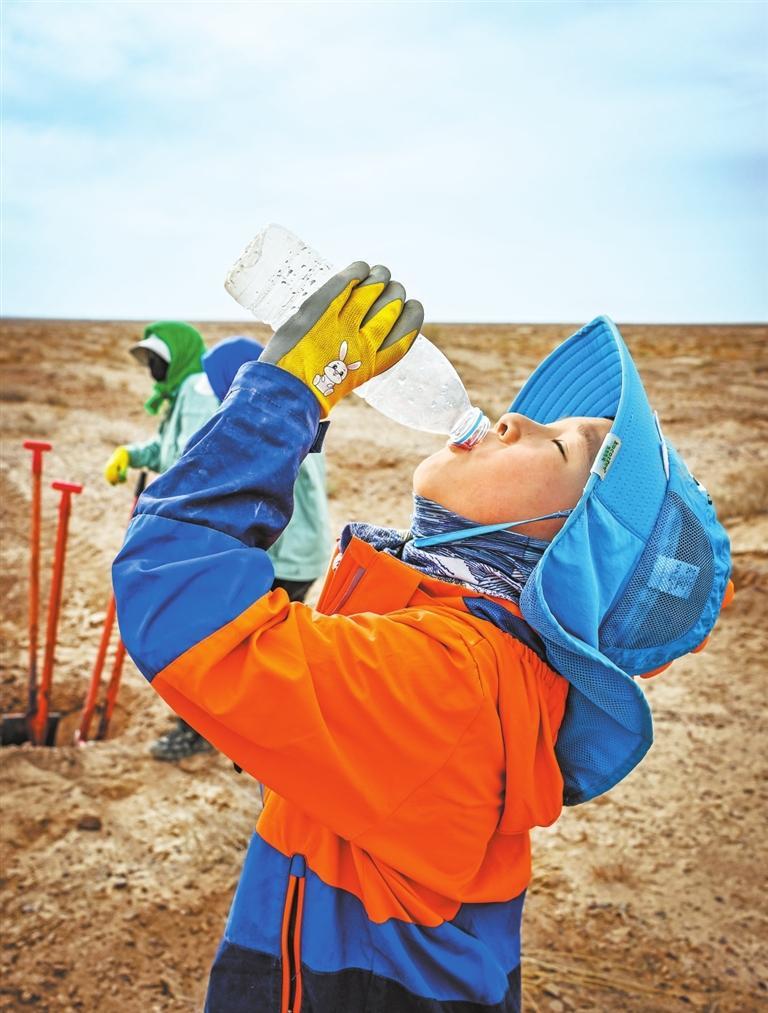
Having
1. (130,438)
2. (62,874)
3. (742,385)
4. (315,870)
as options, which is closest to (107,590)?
(62,874)

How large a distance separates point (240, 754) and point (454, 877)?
18.8 inches

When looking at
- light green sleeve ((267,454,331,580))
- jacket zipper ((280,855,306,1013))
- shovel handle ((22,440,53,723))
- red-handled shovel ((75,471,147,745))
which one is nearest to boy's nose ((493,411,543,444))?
A: jacket zipper ((280,855,306,1013))

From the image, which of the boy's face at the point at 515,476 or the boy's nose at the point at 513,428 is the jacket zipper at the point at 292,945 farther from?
the boy's nose at the point at 513,428

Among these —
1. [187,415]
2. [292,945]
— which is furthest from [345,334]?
[187,415]

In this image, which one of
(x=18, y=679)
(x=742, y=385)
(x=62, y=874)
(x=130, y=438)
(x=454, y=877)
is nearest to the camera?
(x=454, y=877)

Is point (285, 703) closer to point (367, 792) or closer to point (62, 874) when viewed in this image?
point (367, 792)

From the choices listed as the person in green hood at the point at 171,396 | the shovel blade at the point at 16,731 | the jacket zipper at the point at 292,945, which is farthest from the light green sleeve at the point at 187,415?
the jacket zipper at the point at 292,945

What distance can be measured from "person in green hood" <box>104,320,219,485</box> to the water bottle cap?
2933 millimetres

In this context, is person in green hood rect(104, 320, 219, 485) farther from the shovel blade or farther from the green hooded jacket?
the shovel blade

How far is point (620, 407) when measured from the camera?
155 cm

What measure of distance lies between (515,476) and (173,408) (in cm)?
390

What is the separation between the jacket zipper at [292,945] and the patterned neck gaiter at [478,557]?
649mm

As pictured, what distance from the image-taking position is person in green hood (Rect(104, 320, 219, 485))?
15.2ft

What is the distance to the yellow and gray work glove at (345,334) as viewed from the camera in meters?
1.39
